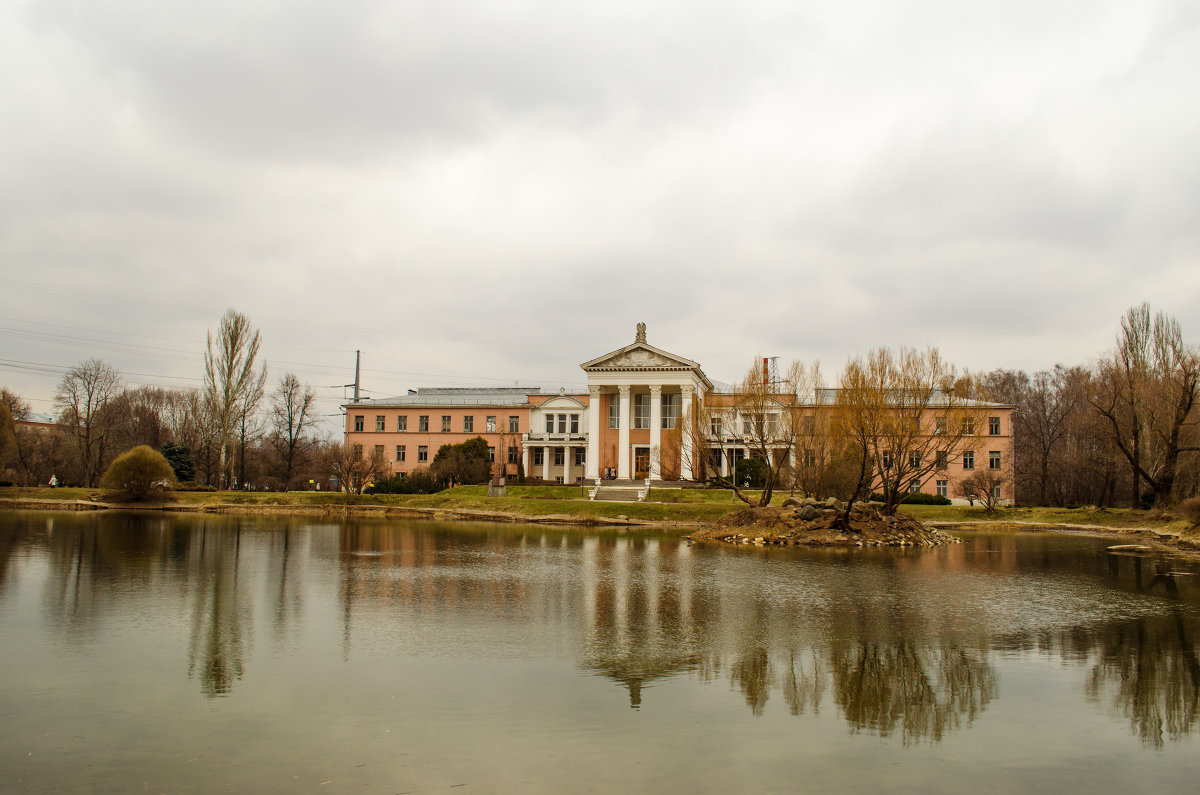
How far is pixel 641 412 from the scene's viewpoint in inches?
2418

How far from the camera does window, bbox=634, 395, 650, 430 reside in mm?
61156

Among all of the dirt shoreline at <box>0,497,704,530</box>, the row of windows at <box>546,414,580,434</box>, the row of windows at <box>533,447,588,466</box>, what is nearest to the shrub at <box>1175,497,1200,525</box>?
the dirt shoreline at <box>0,497,704,530</box>

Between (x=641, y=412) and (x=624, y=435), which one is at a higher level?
(x=641, y=412)

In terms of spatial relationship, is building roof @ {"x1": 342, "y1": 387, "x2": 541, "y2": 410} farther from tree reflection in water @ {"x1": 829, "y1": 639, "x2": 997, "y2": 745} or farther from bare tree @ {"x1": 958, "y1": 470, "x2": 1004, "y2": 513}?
tree reflection in water @ {"x1": 829, "y1": 639, "x2": 997, "y2": 745}

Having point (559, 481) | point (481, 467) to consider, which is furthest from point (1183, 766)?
point (559, 481)

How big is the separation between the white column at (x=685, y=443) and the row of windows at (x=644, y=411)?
810mm

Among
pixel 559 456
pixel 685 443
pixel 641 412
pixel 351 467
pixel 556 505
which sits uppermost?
pixel 641 412

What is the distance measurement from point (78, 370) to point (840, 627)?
211ft

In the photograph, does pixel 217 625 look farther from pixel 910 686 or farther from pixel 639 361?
pixel 639 361

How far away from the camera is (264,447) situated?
81438 mm

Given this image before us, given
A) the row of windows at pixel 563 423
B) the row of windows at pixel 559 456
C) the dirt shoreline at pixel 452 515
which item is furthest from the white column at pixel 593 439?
the dirt shoreline at pixel 452 515

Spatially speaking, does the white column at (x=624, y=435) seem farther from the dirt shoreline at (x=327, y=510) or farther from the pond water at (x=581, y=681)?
the pond water at (x=581, y=681)

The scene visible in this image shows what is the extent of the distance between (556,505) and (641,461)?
665 inches

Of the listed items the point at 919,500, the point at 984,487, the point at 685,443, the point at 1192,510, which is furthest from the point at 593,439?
the point at 1192,510
